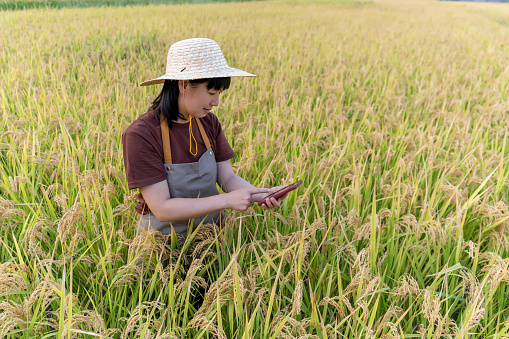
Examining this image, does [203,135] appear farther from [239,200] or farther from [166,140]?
[239,200]

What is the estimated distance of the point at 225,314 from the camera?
1426 mm

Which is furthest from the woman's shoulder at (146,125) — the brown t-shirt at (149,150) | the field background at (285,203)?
the field background at (285,203)

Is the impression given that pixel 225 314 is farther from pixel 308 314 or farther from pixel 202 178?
pixel 202 178

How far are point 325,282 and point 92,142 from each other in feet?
6.92

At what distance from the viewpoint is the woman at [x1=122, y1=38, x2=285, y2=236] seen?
4.97 feet

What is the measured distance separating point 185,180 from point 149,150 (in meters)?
0.26

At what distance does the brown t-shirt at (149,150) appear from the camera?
1.51 meters

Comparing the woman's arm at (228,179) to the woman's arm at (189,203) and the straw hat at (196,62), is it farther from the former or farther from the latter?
the straw hat at (196,62)

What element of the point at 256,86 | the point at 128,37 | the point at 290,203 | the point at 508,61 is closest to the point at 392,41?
the point at 508,61

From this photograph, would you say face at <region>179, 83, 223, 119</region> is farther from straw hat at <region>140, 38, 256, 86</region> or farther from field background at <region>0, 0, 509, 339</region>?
field background at <region>0, 0, 509, 339</region>

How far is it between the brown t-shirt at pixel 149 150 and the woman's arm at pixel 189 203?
0.07 metres

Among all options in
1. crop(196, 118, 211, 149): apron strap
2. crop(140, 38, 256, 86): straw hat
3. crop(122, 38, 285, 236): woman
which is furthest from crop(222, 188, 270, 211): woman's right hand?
crop(140, 38, 256, 86): straw hat

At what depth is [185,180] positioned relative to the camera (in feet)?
5.56

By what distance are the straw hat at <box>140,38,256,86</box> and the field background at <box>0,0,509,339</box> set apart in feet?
2.27
